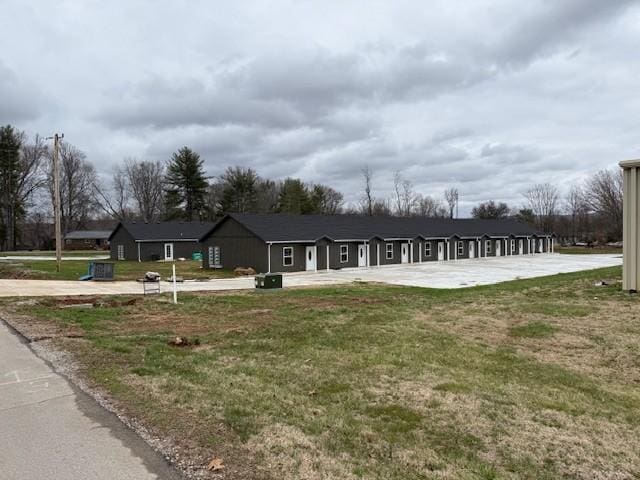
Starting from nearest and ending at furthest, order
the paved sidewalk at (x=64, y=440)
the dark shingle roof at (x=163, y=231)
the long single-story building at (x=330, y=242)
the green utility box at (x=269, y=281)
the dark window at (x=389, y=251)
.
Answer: the paved sidewalk at (x=64, y=440) → the green utility box at (x=269, y=281) → the long single-story building at (x=330, y=242) → the dark window at (x=389, y=251) → the dark shingle roof at (x=163, y=231)

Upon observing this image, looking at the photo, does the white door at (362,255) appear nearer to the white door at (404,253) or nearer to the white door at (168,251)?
the white door at (404,253)

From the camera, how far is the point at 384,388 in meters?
6.34

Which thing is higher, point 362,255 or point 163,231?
point 163,231

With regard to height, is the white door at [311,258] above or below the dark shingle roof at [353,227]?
below

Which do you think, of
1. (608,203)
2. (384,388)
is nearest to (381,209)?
(608,203)

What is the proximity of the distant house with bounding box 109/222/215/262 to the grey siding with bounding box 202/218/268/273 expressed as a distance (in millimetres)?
9474

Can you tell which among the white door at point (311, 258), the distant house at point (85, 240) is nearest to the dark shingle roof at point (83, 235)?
the distant house at point (85, 240)

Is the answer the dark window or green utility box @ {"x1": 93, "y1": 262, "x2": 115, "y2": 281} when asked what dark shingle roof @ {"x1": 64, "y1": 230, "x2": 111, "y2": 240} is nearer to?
the dark window

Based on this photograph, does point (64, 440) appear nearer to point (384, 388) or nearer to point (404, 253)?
point (384, 388)

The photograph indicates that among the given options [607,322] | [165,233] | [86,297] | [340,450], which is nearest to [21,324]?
[86,297]

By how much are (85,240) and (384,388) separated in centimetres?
8060

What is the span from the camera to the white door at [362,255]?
133 ft

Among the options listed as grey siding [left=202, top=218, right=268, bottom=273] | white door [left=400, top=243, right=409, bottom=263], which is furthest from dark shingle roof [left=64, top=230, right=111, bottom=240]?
white door [left=400, top=243, right=409, bottom=263]

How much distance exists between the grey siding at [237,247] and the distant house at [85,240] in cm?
4438
